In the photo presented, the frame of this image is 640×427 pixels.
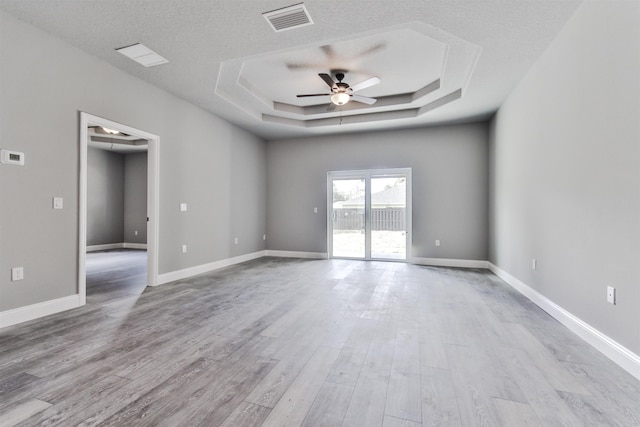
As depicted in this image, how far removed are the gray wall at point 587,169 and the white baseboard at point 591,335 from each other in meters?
0.05

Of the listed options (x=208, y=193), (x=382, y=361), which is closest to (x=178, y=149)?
(x=208, y=193)

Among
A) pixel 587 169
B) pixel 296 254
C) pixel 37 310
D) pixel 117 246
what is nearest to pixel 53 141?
pixel 37 310

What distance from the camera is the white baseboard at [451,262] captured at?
5718mm

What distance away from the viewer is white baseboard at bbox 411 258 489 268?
5.72 m

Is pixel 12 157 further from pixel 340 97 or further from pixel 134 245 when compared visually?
pixel 134 245

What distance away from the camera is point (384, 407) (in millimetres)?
1542

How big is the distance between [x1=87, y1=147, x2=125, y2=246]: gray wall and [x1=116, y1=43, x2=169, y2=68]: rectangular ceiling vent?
6021 mm

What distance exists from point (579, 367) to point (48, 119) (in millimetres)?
5042

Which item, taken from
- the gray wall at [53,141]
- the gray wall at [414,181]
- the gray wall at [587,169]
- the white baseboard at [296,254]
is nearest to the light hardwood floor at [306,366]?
the gray wall at [587,169]

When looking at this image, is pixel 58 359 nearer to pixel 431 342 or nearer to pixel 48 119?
pixel 48 119

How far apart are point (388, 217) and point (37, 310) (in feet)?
18.3

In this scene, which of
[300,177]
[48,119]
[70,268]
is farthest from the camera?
[300,177]

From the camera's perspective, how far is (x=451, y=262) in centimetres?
588

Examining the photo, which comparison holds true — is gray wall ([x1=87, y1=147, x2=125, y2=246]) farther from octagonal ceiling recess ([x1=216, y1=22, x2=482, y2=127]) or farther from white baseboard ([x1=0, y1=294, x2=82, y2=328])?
white baseboard ([x1=0, y1=294, x2=82, y2=328])
